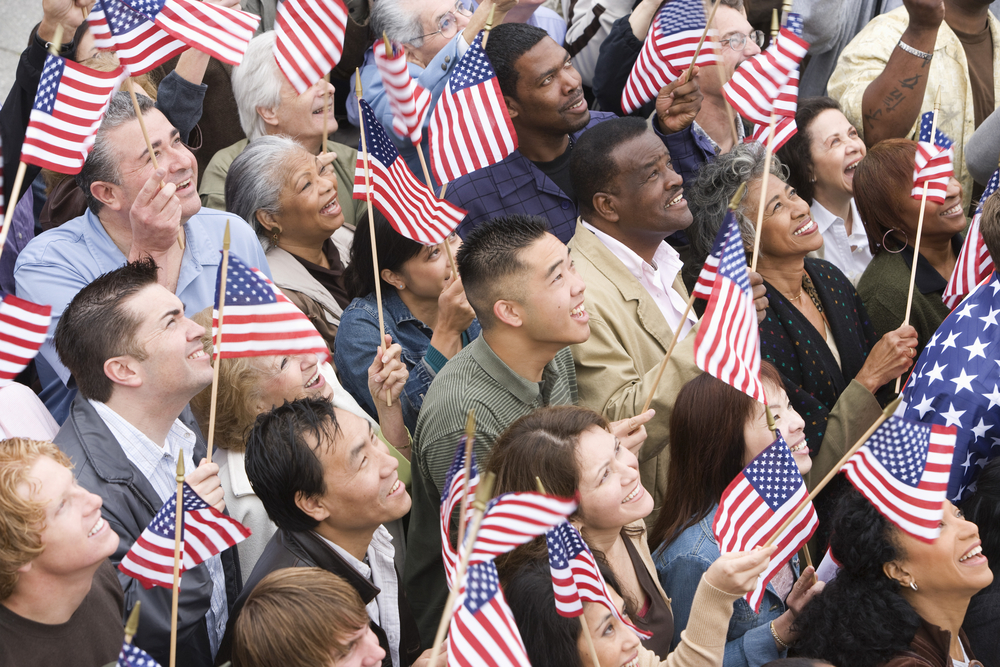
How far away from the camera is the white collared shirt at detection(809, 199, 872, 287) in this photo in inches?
228

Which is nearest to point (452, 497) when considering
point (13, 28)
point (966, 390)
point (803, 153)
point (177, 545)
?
point (177, 545)

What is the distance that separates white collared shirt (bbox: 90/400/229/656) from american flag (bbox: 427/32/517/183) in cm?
169

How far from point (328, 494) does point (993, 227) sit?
2.57 metres

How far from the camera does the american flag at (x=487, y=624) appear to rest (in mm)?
2465

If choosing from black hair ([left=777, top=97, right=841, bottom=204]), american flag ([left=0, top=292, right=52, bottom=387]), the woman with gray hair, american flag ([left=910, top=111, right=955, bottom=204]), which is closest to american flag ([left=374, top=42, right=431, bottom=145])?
the woman with gray hair

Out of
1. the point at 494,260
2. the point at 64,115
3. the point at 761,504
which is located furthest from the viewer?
the point at 494,260

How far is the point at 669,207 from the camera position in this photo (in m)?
4.84

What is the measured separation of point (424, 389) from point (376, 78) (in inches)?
81.6

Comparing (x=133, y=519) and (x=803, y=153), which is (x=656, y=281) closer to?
(x=803, y=153)

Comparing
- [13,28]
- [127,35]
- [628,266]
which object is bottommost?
[13,28]

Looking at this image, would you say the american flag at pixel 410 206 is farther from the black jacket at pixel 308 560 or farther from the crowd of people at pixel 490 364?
the black jacket at pixel 308 560

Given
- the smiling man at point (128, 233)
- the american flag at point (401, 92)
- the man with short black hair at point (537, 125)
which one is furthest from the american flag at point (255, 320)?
the man with short black hair at point (537, 125)

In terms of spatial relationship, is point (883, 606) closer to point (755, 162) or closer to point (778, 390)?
point (778, 390)

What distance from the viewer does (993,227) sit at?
3.96 metres
